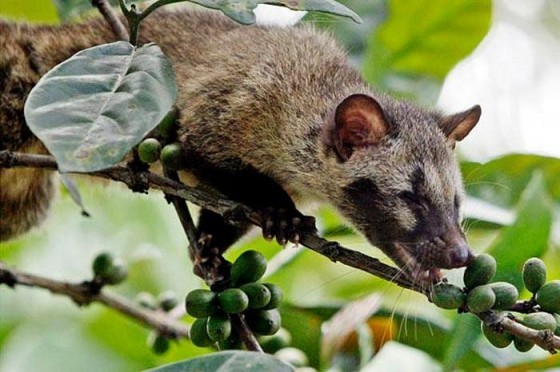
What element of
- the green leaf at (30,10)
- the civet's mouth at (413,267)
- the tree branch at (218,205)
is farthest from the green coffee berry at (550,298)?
the green leaf at (30,10)

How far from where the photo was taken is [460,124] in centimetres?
303

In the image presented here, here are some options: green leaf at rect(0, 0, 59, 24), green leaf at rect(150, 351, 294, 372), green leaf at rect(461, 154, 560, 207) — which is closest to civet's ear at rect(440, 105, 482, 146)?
green leaf at rect(461, 154, 560, 207)

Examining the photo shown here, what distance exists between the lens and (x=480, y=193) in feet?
11.1

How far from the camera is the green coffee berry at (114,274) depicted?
2.98 m

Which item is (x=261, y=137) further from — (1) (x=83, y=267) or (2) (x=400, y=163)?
(1) (x=83, y=267)

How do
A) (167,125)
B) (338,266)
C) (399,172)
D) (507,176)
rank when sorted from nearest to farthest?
(167,125) → (399,172) → (507,176) → (338,266)

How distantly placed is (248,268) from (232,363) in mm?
480

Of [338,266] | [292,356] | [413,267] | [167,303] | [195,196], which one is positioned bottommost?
[338,266]

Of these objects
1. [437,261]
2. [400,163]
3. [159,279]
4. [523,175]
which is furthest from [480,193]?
[159,279]

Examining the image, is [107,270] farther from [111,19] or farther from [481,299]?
[481,299]

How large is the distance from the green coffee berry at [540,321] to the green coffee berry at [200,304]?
2.21ft

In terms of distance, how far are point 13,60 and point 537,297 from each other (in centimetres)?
226

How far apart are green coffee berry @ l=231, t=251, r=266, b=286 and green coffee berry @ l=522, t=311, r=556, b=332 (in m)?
0.64

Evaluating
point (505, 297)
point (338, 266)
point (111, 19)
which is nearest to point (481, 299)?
point (505, 297)
